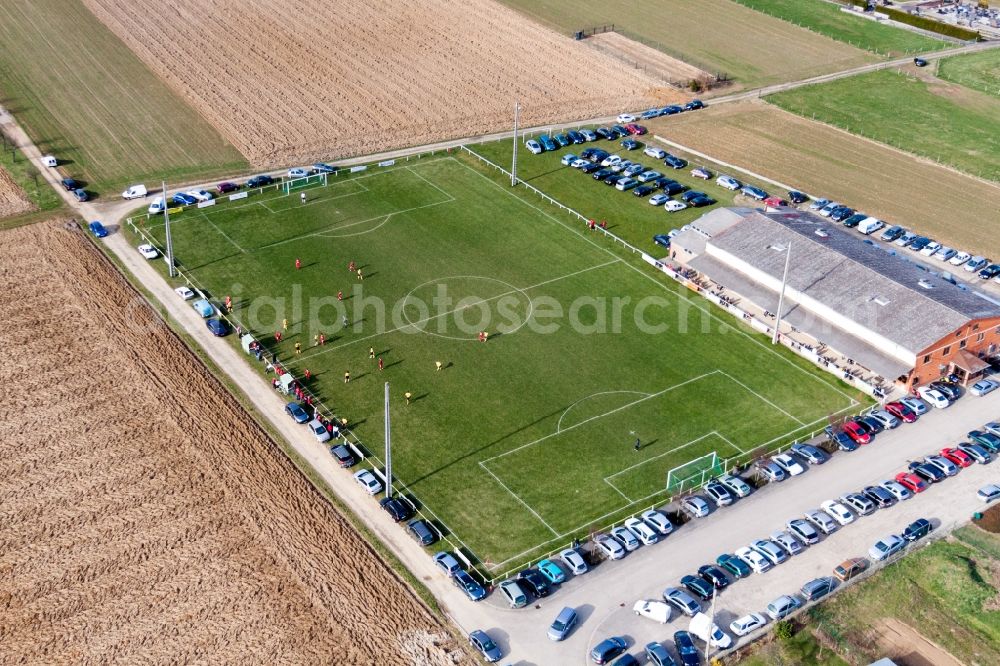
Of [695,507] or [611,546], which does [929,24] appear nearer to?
[695,507]

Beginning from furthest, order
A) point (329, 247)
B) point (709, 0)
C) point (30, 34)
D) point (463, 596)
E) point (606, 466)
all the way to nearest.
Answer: point (709, 0) → point (30, 34) → point (329, 247) → point (606, 466) → point (463, 596)

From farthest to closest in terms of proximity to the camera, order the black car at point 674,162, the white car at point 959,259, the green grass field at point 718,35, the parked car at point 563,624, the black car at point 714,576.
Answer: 1. the green grass field at point 718,35
2. the black car at point 674,162
3. the white car at point 959,259
4. the black car at point 714,576
5. the parked car at point 563,624

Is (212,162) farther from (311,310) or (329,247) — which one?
(311,310)

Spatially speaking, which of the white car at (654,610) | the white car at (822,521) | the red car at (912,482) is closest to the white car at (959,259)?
the red car at (912,482)

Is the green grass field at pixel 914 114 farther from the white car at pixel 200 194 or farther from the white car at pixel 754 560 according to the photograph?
the white car at pixel 200 194

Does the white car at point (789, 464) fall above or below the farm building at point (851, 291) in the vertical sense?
below

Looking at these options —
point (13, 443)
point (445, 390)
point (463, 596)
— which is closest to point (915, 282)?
point (445, 390)
